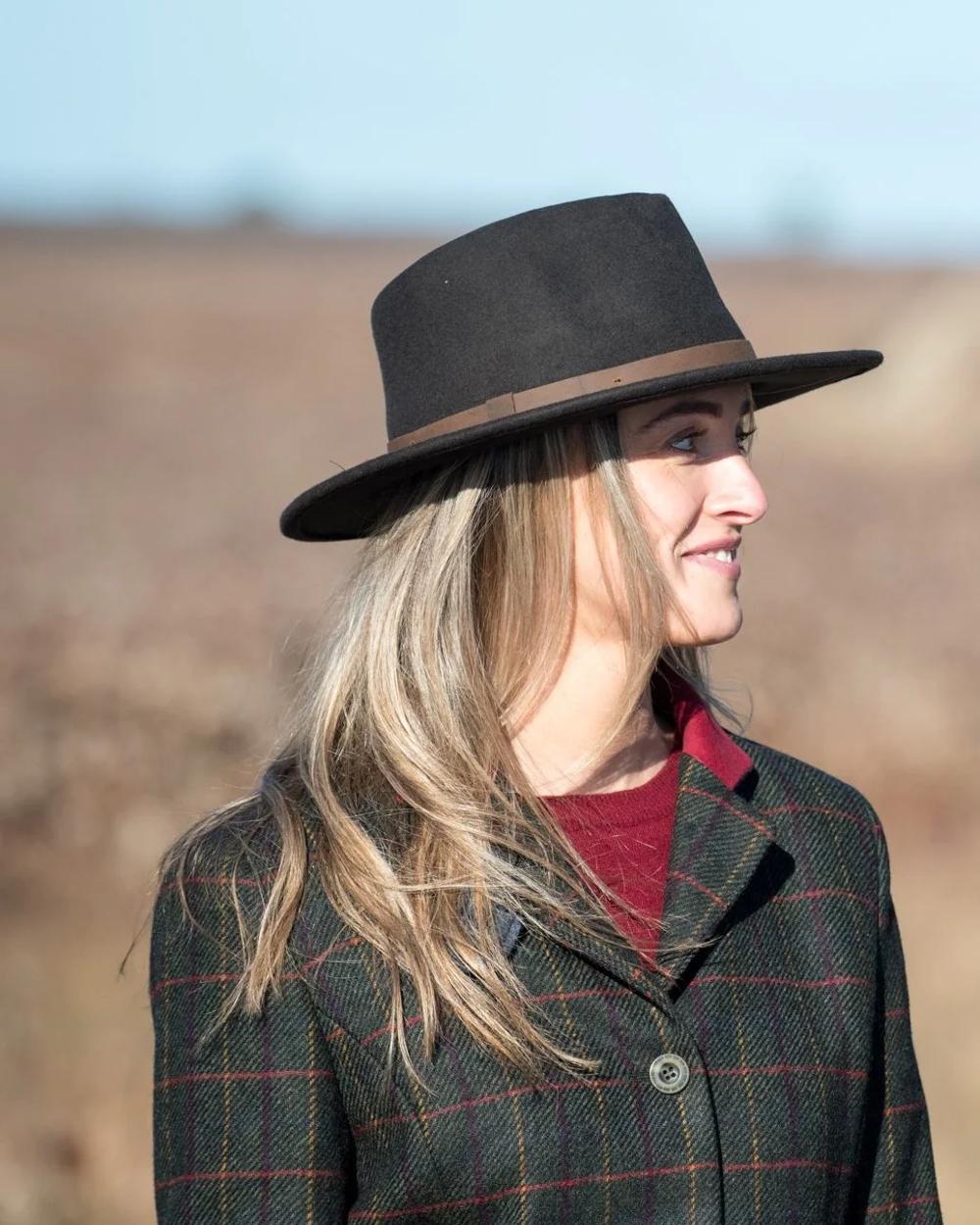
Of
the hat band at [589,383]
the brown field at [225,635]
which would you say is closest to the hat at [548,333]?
the hat band at [589,383]

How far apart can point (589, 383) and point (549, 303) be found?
0.12 m

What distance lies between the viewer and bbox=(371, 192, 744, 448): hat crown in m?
1.90

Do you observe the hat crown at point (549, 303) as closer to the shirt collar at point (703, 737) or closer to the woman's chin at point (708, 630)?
the woman's chin at point (708, 630)

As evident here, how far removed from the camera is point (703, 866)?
1.89m

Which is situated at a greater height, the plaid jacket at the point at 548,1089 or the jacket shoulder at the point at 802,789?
the jacket shoulder at the point at 802,789

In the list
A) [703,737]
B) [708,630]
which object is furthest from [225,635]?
[708,630]

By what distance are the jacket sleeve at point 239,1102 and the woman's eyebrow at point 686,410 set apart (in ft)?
2.49

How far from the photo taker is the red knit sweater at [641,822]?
1921mm

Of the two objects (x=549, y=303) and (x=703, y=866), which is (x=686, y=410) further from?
(x=703, y=866)

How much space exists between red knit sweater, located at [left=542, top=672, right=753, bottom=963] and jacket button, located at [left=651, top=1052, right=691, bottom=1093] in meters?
0.14

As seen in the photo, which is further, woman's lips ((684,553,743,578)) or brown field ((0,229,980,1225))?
brown field ((0,229,980,1225))

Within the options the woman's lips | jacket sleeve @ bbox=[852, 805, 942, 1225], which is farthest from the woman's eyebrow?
jacket sleeve @ bbox=[852, 805, 942, 1225]

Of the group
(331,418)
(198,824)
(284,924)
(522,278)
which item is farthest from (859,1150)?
(331,418)

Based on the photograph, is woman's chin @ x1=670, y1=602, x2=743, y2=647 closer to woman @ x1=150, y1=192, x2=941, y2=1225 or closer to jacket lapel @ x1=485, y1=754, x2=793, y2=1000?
woman @ x1=150, y1=192, x2=941, y2=1225
